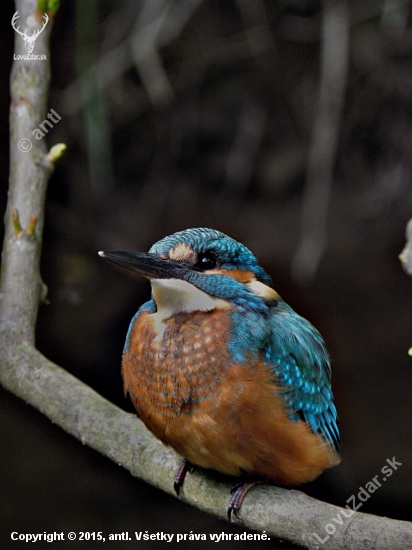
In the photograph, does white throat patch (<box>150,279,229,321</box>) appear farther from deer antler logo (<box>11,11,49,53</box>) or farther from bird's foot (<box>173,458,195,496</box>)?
deer antler logo (<box>11,11,49,53</box>)

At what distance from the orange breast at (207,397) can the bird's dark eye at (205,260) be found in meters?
0.12

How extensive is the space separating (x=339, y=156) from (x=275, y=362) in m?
1.89

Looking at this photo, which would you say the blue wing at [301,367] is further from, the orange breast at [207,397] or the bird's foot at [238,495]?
the bird's foot at [238,495]

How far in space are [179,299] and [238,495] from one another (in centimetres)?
45

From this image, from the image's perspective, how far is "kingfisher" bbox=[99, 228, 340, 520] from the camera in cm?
143

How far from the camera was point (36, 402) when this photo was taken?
1723 millimetres

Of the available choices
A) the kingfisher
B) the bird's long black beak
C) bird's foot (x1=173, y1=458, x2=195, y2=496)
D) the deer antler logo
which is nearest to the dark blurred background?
the deer antler logo

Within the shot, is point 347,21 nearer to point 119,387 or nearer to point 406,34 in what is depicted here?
point 406,34

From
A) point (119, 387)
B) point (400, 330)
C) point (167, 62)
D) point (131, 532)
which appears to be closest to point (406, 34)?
point (167, 62)

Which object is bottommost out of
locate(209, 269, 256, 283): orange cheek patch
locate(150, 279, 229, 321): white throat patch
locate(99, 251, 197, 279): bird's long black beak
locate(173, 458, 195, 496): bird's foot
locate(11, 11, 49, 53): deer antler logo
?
locate(173, 458, 195, 496): bird's foot

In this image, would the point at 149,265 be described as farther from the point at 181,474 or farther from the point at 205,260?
the point at 181,474

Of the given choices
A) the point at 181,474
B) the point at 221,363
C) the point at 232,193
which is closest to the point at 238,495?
the point at 181,474

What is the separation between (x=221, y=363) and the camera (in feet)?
4.86

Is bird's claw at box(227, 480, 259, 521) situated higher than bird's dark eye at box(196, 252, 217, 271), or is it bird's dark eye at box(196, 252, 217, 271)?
bird's dark eye at box(196, 252, 217, 271)
